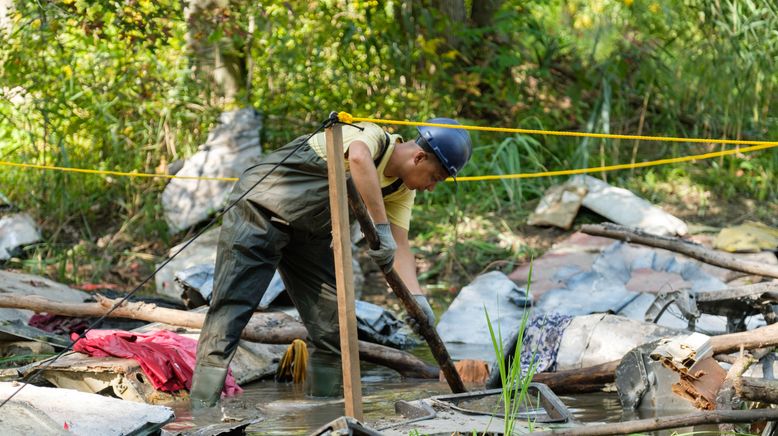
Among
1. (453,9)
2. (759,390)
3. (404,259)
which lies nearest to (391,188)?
(404,259)

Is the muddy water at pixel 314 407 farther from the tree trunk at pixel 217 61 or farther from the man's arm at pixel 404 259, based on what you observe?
the tree trunk at pixel 217 61

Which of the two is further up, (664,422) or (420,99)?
(420,99)

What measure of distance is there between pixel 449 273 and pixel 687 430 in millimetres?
5104

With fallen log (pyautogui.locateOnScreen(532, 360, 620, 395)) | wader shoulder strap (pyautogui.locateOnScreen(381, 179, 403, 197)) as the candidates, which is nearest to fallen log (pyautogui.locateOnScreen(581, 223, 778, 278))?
fallen log (pyautogui.locateOnScreen(532, 360, 620, 395))

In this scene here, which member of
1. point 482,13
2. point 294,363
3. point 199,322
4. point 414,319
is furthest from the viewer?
point 482,13

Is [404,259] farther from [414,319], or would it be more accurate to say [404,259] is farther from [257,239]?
[257,239]

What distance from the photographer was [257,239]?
190 inches

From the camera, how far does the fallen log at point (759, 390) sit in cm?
352

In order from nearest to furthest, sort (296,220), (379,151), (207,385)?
(379,151), (296,220), (207,385)

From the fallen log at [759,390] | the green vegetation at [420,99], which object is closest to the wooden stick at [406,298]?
the fallen log at [759,390]

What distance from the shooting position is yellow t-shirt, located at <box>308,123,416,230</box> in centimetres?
450

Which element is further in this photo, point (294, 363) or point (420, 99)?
point (420, 99)

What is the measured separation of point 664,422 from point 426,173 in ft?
6.18

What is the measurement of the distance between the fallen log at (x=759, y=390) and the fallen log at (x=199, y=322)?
101 inches
